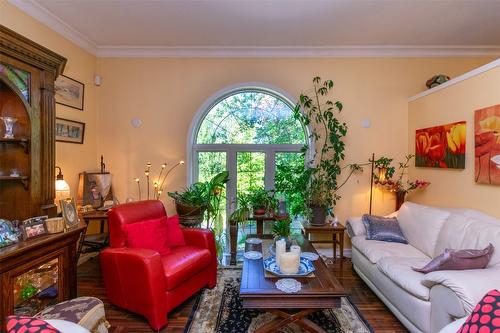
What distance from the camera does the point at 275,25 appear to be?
3314mm

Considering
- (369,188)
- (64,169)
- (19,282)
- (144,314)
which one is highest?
(64,169)

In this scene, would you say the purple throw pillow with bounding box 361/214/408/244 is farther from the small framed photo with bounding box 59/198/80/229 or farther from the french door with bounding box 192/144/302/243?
the small framed photo with bounding box 59/198/80/229

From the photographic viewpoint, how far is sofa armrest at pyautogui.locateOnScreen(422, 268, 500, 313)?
5.66ft

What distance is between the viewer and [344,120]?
4.07m

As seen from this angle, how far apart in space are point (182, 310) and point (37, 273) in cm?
123

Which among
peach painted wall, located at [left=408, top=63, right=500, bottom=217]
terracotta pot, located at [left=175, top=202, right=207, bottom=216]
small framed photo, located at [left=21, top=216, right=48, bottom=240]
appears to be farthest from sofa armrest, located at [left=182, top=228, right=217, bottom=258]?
peach painted wall, located at [left=408, top=63, right=500, bottom=217]

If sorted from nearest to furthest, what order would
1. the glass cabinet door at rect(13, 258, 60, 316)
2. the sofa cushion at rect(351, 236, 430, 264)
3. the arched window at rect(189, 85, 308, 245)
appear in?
1. the glass cabinet door at rect(13, 258, 60, 316)
2. the sofa cushion at rect(351, 236, 430, 264)
3. the arched window at rect(189, 85, 308, 245)

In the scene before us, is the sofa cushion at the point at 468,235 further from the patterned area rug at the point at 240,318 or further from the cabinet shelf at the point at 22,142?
the cabinet shelf at the point at 22,142

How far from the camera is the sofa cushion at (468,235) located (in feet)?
7.27

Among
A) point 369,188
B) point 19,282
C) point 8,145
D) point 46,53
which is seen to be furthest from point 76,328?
point 369,188

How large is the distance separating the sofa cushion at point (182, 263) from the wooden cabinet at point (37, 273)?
0.78 meters

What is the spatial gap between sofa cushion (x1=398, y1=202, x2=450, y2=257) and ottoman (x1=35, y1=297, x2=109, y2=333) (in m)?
2.97

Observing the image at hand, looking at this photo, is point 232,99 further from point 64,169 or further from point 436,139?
point 436,139

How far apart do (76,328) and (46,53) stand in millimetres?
2222
